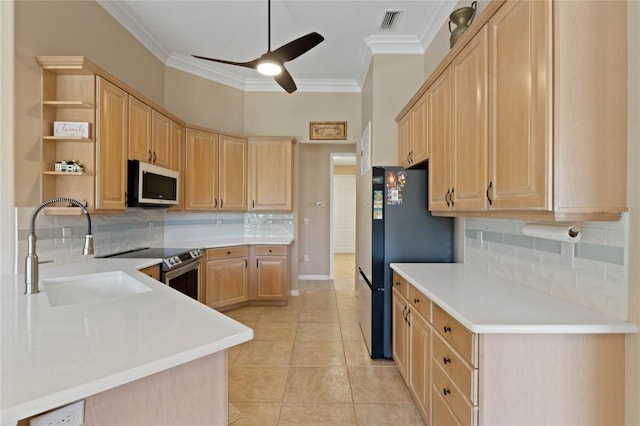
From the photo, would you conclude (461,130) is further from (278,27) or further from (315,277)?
(315,277)

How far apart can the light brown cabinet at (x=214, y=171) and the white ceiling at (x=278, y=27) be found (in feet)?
3.33

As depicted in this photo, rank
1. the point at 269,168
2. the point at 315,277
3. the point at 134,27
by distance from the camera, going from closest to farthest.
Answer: the point at 134,27
the point at 269,168
the point at 315,277

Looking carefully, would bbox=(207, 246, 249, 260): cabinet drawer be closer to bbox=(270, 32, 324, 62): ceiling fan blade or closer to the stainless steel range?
the stainless steel range

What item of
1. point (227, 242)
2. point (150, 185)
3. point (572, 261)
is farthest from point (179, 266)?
point (572, 261)

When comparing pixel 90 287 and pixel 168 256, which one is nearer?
pixel 90 287

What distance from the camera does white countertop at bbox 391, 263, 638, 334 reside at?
3.75 ft

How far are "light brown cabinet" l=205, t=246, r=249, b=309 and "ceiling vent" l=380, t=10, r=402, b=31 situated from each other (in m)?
3.03

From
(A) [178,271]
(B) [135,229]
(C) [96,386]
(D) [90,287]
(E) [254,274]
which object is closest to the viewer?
(C) [96,386]

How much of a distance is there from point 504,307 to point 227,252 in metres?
3.16

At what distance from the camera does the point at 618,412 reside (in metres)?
1.16

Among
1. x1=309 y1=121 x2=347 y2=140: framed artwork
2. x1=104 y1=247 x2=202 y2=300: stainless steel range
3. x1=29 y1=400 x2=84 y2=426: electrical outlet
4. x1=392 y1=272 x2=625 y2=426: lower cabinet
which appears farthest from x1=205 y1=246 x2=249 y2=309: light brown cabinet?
x1=392 y1=272 x2=625 y2=426: lower cabinet

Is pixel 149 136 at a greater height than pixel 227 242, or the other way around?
pixel 149 136

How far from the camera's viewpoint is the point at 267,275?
158 inches

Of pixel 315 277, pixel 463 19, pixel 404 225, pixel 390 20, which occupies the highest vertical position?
pixel 390 20
